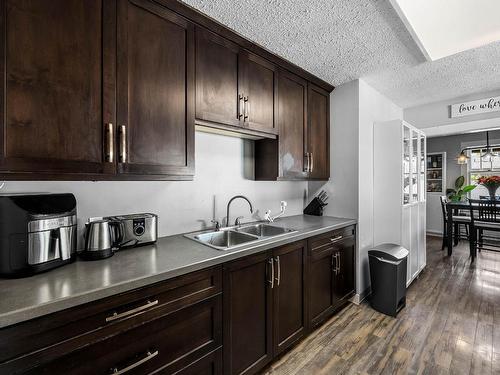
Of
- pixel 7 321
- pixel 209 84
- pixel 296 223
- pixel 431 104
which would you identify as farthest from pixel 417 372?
pixel 431 104

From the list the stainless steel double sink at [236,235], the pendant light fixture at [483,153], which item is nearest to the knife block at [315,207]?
the stainless steel double sink at [236,235]

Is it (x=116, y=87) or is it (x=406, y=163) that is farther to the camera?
(x=406, y=163)

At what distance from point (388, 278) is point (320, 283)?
2.43 feet

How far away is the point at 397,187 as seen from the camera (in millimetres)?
2701

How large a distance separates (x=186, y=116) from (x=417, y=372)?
2.33 m

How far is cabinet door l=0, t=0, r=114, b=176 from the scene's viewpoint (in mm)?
1019

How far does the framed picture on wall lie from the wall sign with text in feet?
10.3

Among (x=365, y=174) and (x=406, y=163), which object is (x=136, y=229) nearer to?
(x=365, y=174)

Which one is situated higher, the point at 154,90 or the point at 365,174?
the point at 154,90

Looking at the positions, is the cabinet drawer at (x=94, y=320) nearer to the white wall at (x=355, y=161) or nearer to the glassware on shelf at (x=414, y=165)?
the white wall at (x=355, y=161)

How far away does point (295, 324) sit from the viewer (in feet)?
6.30

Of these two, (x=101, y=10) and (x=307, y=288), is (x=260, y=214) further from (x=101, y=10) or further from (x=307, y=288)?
(x=101, y=10)

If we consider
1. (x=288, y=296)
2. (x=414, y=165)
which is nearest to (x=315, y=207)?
(x=288, y=296)

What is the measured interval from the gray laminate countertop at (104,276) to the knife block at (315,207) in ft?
4.28
